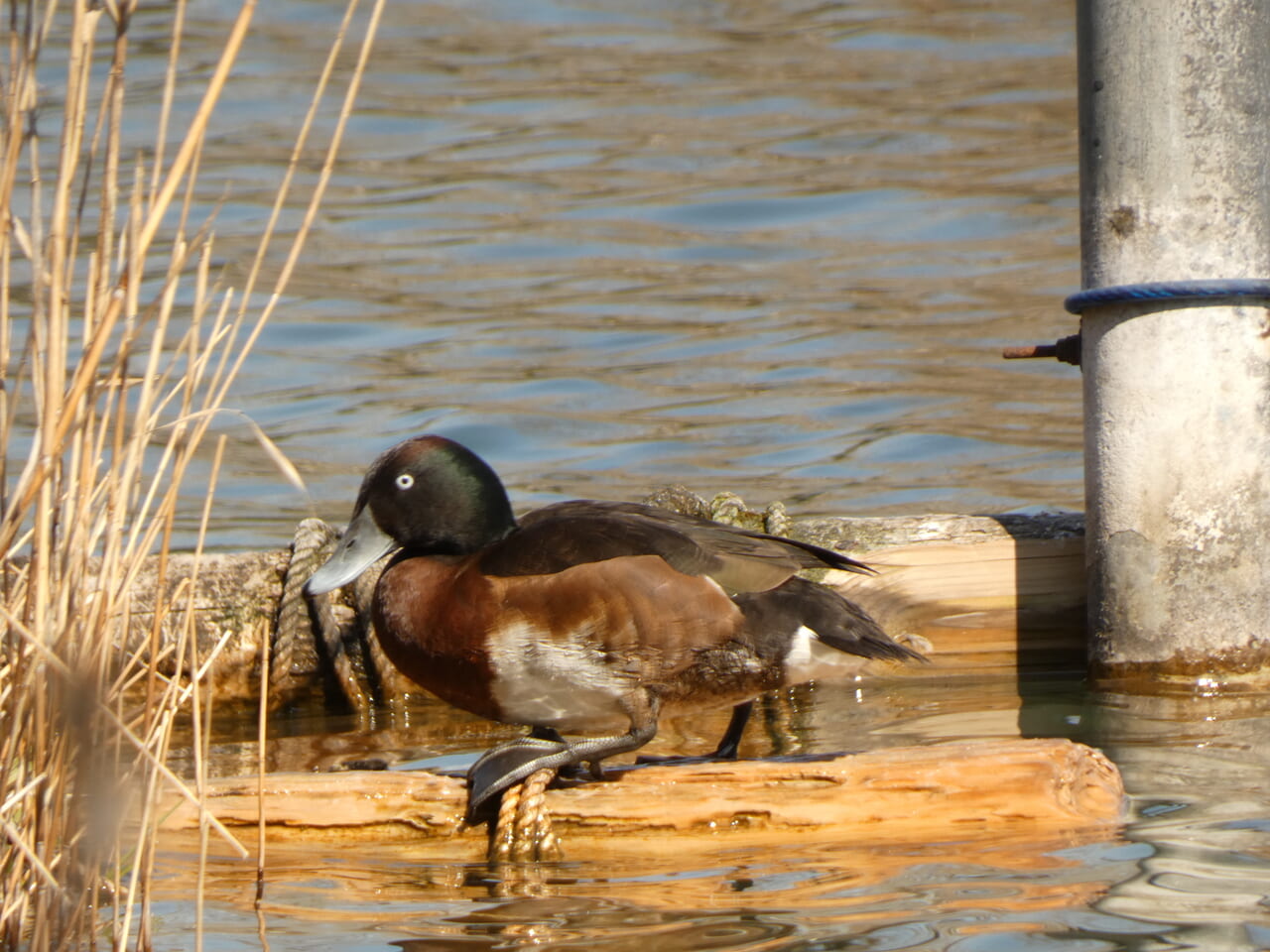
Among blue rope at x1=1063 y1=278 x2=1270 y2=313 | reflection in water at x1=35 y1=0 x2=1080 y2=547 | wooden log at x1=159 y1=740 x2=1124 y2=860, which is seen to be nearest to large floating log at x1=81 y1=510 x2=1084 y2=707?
blue rope at x1=1063 y1=278 x2=1270 y2=313

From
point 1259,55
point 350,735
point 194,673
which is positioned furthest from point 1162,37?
point 194,673

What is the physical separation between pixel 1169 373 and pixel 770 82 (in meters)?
13.6

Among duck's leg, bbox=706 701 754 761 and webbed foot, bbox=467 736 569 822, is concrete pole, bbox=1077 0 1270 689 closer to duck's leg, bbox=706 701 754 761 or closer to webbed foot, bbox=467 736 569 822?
duck's leg, bbox=706 701 754 761

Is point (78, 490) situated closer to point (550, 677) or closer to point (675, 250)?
point (550, 677)

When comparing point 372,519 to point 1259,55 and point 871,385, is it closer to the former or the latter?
point 1259,55

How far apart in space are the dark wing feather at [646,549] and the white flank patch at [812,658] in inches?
5.6

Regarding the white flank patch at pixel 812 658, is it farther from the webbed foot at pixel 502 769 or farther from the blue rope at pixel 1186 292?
the blue rope at pixel 1186 292

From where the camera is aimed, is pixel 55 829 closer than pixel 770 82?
Yes

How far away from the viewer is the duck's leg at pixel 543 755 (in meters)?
3.90

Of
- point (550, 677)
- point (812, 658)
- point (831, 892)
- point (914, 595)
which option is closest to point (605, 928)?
point (831, 892)

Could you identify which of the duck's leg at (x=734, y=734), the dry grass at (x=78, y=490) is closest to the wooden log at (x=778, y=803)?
the duck's leg at (x=734, y=734)

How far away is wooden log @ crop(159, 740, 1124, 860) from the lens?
151 inches

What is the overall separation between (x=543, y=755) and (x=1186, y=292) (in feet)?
7.79

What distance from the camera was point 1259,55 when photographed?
5.23 meters
